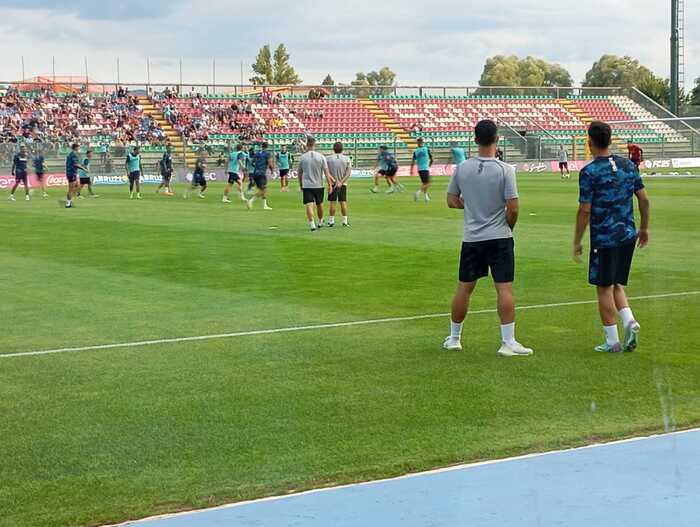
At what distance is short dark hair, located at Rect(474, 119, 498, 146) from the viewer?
8.56 metres

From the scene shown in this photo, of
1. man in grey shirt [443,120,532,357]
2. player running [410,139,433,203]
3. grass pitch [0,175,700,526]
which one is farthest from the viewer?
player running [410,139,433,203]

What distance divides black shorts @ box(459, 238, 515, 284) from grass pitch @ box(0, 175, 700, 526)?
0.66 m

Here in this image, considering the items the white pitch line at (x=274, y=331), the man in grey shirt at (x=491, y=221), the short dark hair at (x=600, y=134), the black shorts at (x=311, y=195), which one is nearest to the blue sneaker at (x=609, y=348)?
the man in grey shirt at (x=491, y=221)

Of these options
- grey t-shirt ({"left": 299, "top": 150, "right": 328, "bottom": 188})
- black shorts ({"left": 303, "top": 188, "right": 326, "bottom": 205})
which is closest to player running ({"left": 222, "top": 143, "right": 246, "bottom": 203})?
black shorts ({"left": 303, "top": 188, "right": 326, "bottom": 205})

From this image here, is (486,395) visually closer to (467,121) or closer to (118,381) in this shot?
(118,381)

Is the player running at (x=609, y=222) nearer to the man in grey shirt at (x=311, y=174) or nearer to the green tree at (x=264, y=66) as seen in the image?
the man in grey shirt at (x=311, y=174)

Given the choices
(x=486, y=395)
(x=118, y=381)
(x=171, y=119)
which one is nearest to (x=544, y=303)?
(x=486, y=395)

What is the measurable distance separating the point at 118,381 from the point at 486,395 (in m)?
2.68

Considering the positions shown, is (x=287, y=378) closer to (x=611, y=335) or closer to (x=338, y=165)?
(x=611, y=335)

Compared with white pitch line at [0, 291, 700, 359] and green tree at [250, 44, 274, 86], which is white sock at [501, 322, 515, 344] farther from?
green tree at [250, 44, 274, 86]

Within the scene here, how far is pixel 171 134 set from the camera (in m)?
58.1

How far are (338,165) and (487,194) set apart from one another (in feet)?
45.3

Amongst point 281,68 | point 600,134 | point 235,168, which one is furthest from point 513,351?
point 281,68

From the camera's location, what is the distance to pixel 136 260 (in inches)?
659
